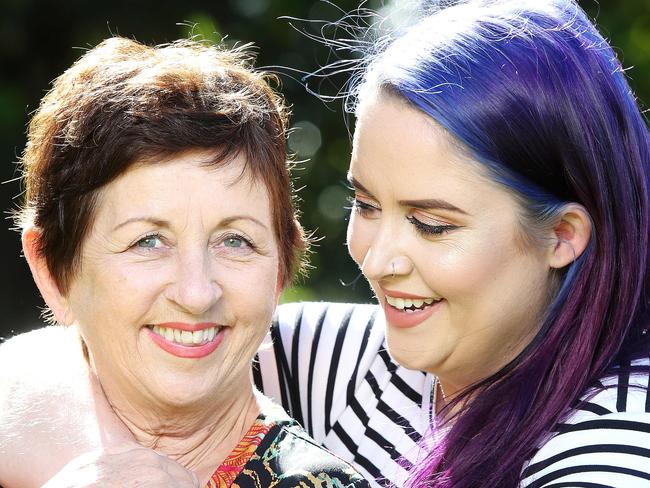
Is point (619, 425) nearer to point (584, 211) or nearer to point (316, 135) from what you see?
point (584, 211)

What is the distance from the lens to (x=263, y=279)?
236 centimetres

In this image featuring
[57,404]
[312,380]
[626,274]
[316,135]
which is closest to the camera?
[57,404]

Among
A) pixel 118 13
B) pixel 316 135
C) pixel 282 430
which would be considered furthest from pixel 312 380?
pixel 118 13

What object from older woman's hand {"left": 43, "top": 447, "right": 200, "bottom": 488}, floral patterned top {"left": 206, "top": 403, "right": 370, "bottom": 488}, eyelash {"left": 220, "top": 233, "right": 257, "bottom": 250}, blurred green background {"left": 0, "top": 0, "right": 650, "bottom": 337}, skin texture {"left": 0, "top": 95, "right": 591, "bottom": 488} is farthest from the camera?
blurred green background {"left": 0, "top": 0, "right": 650, "bottom": 337}

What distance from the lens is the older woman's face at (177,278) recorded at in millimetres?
2244

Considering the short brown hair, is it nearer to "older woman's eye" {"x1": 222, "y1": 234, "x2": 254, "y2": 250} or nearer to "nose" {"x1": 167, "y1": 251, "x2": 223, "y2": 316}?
"older woman's eye" {"x1": 222, "y1": 234, "x2": 254, "y2": 250}

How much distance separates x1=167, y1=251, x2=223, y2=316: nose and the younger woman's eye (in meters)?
0.55

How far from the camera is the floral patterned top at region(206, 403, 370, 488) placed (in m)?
2.20

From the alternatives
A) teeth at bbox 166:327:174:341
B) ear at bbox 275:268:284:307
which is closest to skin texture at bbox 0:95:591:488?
teeth at bbox 166:327:174:341

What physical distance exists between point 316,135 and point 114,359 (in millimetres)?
3074

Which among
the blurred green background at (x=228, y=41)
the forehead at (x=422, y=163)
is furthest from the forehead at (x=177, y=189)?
the blurred green background at (x=228, y=41)

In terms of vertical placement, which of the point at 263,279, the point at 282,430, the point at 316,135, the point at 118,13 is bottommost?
the point at 282,430

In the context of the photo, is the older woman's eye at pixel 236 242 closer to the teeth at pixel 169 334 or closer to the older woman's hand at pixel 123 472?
the teeth at pixel 169 334

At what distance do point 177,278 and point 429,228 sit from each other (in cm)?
63
